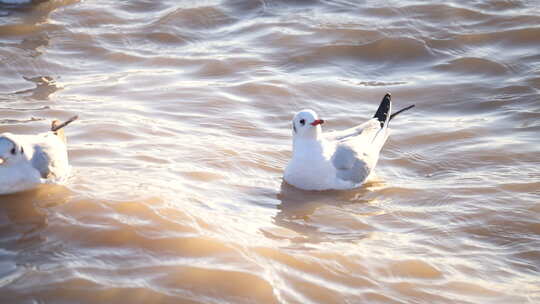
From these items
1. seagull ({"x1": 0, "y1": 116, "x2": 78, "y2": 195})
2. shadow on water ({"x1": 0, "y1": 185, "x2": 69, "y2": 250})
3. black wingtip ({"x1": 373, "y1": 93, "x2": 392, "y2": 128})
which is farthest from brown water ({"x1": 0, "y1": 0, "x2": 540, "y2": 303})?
black wingtip ({"x1": 373, "y1": 93, "x2": 392, "y2": 128})

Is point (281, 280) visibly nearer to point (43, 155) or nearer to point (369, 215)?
point (369, 215)

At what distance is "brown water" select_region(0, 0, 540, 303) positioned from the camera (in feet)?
15.9

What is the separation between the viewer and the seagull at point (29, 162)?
19.1 ft

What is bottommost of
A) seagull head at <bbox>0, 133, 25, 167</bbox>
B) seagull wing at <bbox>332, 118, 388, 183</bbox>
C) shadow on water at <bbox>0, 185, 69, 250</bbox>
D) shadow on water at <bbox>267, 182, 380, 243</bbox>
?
shadow on water at <bbox>267, 182, 380, 243</bbox>

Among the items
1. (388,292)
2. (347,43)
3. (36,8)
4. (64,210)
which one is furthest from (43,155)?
(36,8)

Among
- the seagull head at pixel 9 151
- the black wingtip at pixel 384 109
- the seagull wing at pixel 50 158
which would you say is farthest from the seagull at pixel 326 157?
the seagull head at pixel 9 151

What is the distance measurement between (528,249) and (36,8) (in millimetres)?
8932

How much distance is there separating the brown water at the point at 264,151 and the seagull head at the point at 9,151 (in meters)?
0.30

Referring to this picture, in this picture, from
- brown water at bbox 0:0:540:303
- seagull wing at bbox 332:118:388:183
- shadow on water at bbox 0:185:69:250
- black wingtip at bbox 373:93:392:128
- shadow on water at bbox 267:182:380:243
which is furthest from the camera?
black wingtip at bbox 373:93:392:128

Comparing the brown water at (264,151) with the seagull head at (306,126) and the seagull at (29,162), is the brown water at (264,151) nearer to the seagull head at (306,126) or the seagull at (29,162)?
the seagull at (29,162)

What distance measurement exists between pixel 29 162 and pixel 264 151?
7.77 ft

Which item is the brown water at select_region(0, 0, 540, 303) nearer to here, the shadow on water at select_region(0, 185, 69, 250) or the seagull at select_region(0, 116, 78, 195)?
the shadow on water at select_region(0, 185, 69, 250)

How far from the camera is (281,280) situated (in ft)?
15.7

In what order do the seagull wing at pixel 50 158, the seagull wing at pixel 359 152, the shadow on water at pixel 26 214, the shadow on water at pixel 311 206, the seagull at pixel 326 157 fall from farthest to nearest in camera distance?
the seagull wing at pixel 359 152, the seagull at pixel 326 157, the seagull wing at pixel 50 158, the shadow on water at pixel 311 206, the shadow on water at pixel 26 214
